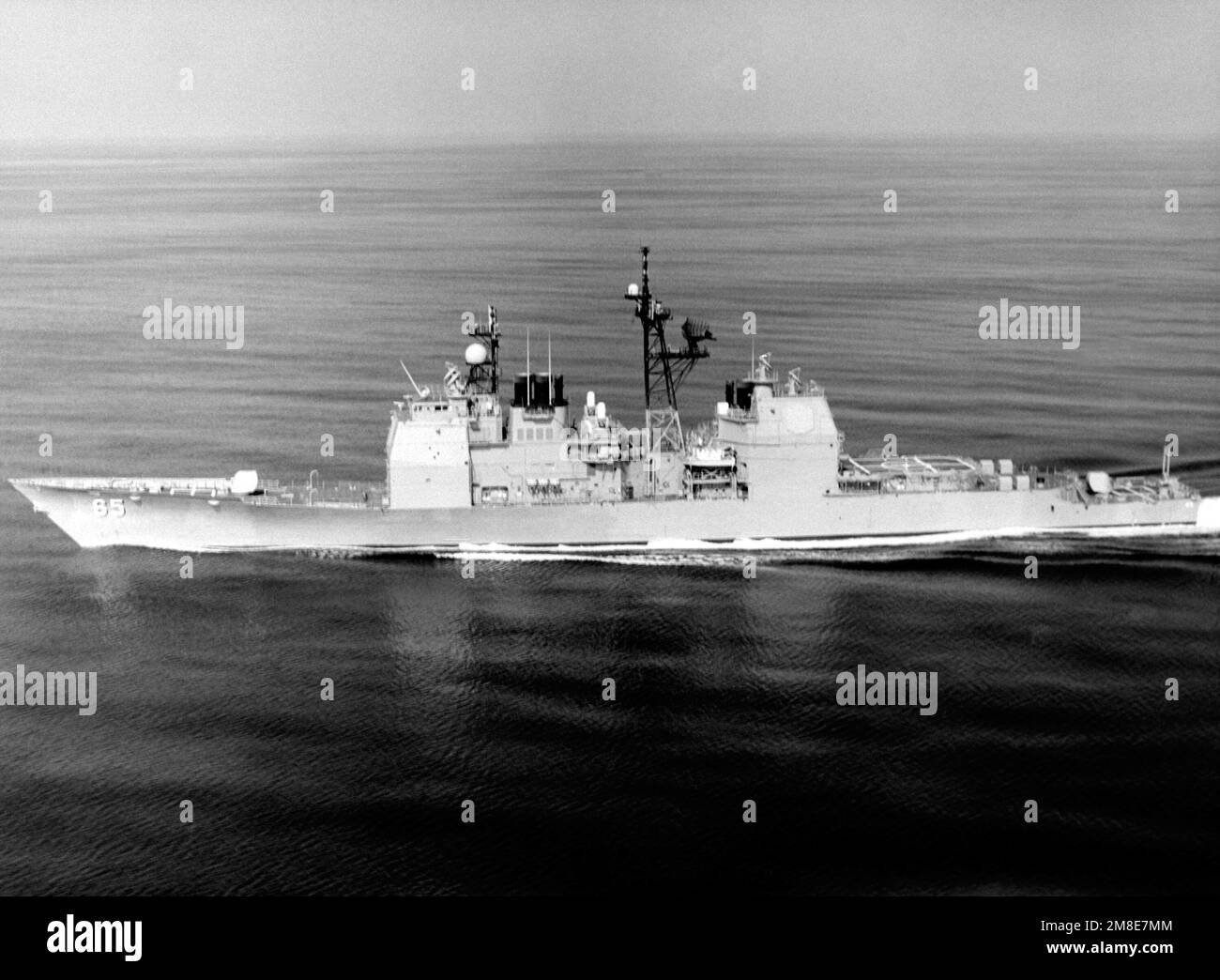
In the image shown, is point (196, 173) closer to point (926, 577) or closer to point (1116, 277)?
point (1116, 277)

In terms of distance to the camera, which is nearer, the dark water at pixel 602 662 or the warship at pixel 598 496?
the dark water at pixel 602 662

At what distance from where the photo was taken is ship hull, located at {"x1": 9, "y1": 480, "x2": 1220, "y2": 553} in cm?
2819

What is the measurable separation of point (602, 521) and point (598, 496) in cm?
68

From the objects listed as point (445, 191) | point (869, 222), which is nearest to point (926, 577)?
point (869, 222)

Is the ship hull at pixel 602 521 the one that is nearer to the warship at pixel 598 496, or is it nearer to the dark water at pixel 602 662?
the warship at pixel 598 496

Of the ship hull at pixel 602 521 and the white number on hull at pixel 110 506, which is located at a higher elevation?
the white number on hull at pixel 110 506

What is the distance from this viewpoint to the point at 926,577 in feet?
88.4

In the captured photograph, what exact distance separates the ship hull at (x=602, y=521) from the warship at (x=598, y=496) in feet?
0.10

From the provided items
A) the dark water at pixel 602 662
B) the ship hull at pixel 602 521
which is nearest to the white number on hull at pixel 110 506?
the ship hull at pixel 602 521

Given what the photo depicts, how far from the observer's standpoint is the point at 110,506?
28.2 metres

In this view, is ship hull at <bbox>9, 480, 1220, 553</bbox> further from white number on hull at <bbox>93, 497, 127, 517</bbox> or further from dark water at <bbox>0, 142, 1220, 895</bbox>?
dark water at <bbox>0, 142, 1220, 895</bbox>

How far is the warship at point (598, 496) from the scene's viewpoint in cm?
2819

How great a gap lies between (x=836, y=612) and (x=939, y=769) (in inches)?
247

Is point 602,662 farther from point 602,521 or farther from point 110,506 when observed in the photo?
point 110,506
